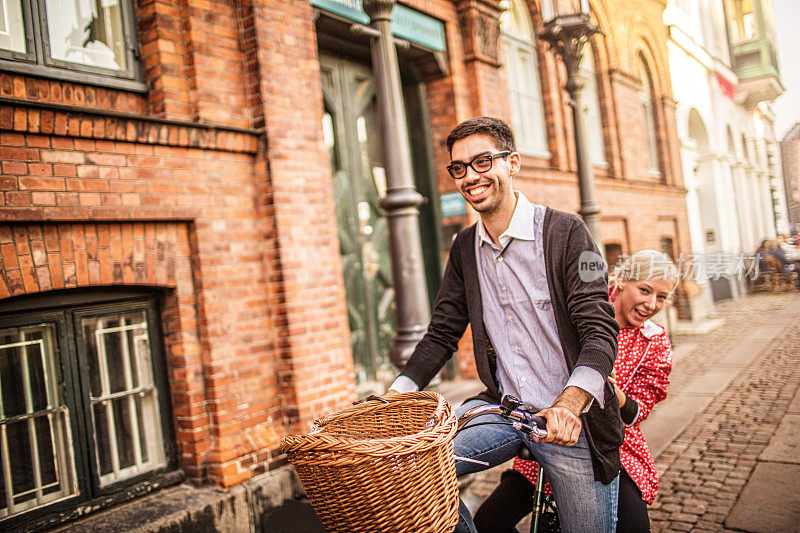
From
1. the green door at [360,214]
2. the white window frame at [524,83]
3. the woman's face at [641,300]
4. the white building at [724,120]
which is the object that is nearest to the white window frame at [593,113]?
the white window frame at [524,83]

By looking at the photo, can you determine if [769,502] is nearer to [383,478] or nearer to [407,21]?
[383,478]

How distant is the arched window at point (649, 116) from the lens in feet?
45.0

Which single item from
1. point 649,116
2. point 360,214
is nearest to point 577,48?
point 360,214

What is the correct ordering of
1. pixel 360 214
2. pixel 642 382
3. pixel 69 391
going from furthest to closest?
pixel 360 214 < pixel 69 391 < pixel 642 382

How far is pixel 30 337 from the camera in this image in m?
3.42

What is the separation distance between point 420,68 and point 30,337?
518 cm

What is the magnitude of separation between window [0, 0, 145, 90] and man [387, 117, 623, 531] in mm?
2626

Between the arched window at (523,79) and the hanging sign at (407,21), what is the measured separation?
2.16 m

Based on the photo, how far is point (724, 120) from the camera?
18.9m

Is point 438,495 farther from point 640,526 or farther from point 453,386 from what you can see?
point 453,386

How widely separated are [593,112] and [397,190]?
9090 millimetres

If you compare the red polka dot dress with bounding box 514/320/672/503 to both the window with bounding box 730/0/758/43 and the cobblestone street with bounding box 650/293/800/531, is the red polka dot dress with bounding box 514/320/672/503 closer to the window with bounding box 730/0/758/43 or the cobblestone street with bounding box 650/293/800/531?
the cobblestone street with bounding box 650/293/800/531

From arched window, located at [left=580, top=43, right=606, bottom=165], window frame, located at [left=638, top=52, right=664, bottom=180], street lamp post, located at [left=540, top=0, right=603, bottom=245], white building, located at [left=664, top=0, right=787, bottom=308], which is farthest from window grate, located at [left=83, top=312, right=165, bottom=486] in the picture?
window frame, located at [left=638, top=52, right=664, bottom=180]

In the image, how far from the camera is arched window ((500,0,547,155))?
9000 mm
